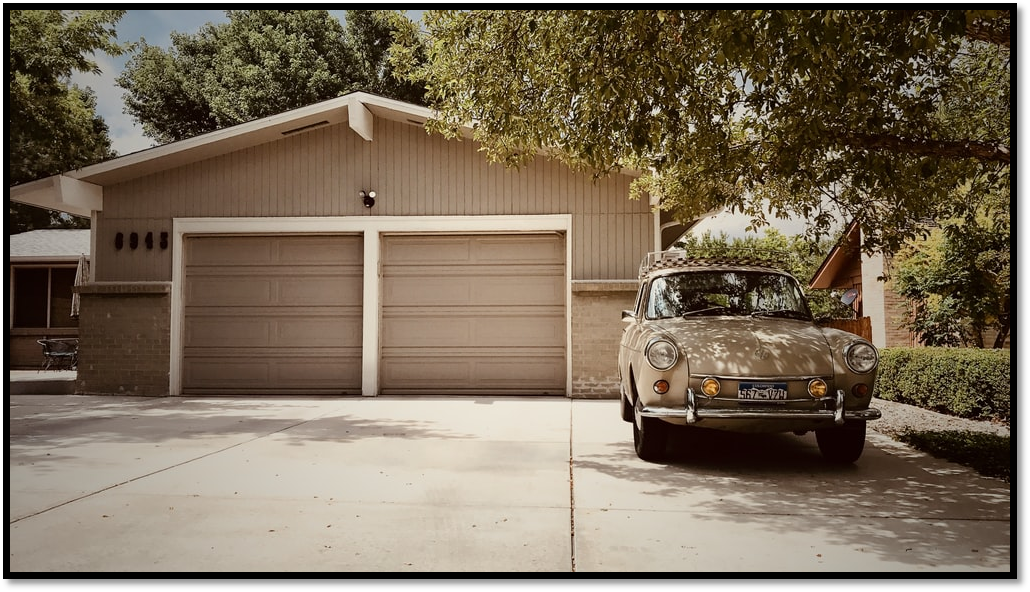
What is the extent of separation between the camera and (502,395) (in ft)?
38.9

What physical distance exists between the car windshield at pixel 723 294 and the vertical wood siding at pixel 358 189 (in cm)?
458

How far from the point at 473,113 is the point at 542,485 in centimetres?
396

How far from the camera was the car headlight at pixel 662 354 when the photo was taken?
18.7 ft

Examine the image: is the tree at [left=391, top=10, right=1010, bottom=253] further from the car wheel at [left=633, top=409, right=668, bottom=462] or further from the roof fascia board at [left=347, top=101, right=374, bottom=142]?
the roof fascia board at [left=347, top=101, right=374, bottom=142]

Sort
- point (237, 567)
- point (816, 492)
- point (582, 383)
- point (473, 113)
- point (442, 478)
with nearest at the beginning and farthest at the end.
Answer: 1. point (237, 567)
2. point (816, 492)
3. point (442, 478)
4. point (473, 113)
5. point (582, 383)

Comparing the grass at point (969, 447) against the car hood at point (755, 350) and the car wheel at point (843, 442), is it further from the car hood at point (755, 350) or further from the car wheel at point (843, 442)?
the car hood at point (755, 350)

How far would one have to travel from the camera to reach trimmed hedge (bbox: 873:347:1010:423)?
9117mm

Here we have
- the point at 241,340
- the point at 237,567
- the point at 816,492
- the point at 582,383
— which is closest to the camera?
the point at 237,567

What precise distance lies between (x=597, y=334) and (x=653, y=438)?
17.7ft

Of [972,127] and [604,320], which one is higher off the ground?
[972,127]

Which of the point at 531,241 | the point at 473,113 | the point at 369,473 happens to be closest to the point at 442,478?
the point at 369,473

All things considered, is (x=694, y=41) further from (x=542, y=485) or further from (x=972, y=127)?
(x=972, y=127)

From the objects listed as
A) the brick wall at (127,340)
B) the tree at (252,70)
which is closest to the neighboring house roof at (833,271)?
the tree at (252,70)

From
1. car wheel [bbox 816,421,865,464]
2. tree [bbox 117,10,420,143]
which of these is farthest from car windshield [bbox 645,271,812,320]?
tree [bbox 117,10,420,143]
